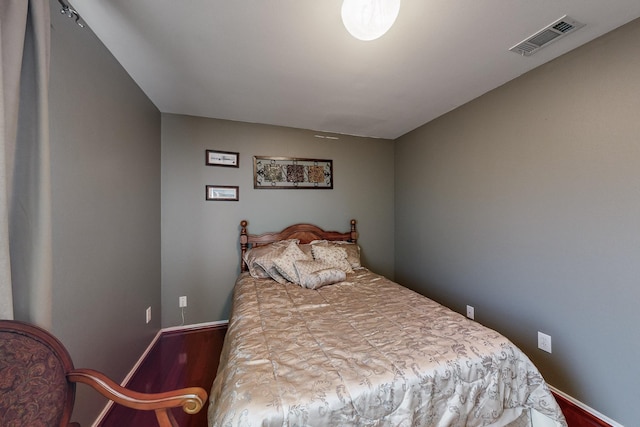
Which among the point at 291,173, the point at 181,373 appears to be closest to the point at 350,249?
the point at 291,173

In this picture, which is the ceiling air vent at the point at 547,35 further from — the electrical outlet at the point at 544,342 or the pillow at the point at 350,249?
the pillow at the point at 350,249

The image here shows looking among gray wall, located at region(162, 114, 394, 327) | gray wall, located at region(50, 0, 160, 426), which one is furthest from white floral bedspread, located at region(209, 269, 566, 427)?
gray wall, located at region(162, 114, 394, 327)

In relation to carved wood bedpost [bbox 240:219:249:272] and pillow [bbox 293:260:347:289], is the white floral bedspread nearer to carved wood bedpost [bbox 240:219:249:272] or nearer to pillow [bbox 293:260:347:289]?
pillow [bbox 293:260:347:289]

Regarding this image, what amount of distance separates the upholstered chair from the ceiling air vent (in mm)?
2586

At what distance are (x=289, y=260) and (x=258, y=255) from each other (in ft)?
1.20

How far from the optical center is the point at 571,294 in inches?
63.9

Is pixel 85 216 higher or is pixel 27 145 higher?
pixel 27 145

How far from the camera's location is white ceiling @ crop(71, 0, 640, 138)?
128 cm

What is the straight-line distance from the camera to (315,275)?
2.23 m

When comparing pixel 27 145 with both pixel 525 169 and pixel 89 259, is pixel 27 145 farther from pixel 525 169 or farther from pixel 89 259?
pixel 525 169

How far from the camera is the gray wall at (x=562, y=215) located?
4.58ft

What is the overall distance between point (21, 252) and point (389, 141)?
142 inches

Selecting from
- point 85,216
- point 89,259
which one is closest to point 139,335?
point 89,259

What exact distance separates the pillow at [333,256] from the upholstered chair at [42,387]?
1852mm
